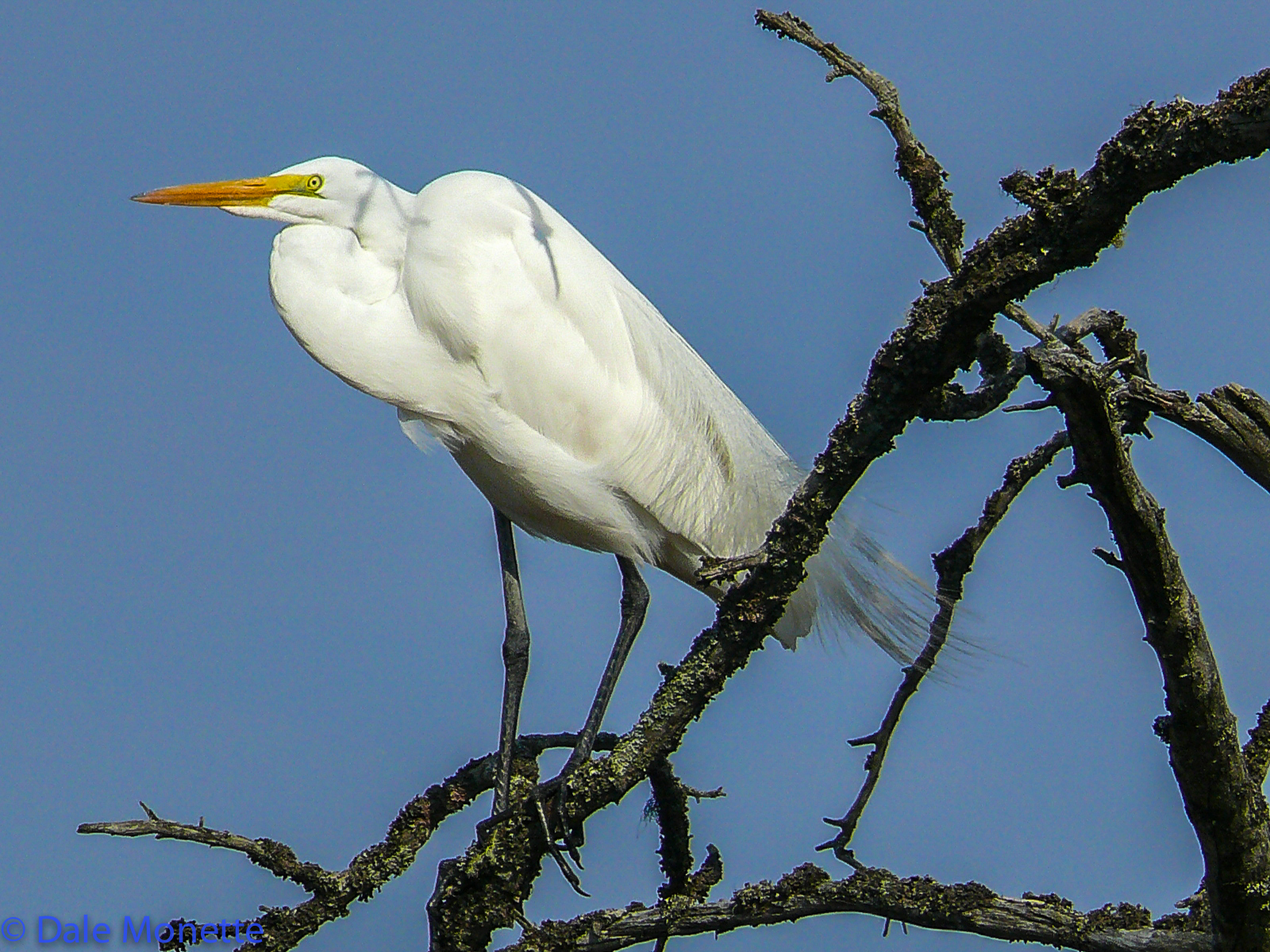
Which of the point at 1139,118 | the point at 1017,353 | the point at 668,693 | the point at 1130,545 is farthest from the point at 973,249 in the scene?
the point at 668,693

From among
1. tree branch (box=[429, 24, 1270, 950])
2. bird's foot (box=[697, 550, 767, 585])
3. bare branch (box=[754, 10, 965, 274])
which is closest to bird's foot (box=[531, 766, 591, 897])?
tree branch (box=[429, 24, 1270, 950])

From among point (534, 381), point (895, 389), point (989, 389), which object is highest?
point (534, 381)

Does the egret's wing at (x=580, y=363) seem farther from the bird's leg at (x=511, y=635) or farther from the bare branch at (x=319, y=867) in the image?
the bare branch at (x=319, y=867)

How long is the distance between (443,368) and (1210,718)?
2652 mm

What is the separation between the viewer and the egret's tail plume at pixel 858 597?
14.1 ft

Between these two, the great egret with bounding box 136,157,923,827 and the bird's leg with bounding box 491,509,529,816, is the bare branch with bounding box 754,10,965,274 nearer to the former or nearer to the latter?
the great egret with bounding box 136,157,923,827

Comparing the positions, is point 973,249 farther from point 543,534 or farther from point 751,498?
point 543,534

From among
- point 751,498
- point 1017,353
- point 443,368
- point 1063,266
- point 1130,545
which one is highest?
point 443,368

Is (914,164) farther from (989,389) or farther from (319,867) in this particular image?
(319,867)

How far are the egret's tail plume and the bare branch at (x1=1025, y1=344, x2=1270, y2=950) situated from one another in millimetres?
1506

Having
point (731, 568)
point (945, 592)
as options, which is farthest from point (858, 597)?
point (731, 568)

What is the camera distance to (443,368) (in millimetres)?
4469

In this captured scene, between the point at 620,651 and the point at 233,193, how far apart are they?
2.15 metres

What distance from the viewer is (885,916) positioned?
10.2 ft
